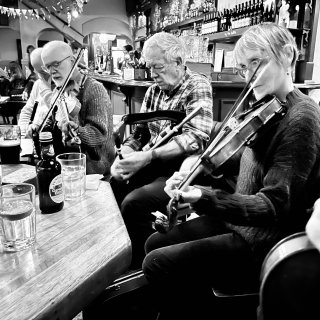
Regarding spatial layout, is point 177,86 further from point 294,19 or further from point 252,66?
point 294,19

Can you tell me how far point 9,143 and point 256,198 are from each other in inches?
47.0

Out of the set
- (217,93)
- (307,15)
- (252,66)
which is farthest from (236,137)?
(307,15)

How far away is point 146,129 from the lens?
217 cm

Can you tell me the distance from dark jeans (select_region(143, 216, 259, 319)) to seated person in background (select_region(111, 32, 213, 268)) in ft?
1.90

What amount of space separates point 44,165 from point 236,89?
10.3 feet

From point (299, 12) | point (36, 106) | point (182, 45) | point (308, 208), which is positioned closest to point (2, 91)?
point (36, 106)

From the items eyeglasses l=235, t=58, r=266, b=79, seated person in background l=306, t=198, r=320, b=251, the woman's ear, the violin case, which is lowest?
the violin case

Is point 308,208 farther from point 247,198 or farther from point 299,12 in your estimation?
point 299,12

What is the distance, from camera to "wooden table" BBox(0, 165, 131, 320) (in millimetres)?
683

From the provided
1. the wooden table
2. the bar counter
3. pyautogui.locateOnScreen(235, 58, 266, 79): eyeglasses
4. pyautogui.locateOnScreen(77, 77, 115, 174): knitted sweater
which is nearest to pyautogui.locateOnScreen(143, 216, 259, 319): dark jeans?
the wooden table

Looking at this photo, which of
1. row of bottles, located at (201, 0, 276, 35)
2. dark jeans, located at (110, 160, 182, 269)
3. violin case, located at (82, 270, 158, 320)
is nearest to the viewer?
violin case, located at (82, 270, 158, 320)

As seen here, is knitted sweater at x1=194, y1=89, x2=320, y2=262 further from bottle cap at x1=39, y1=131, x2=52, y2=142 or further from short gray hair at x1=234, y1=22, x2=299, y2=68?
bottle cap at x1=39, y1=131, x2=52, y2=142

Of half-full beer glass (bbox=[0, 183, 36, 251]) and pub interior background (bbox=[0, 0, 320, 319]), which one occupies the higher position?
pub interior background (bbox=[0, 0, 320, 319])

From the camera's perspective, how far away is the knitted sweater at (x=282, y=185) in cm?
102
